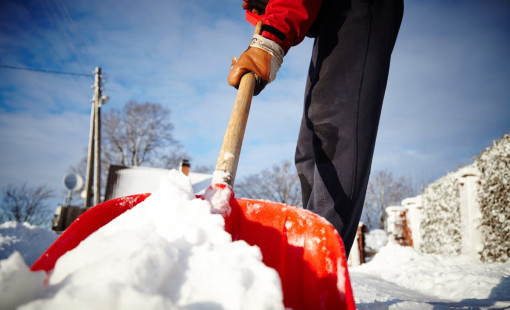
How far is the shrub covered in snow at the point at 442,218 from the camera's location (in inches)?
218

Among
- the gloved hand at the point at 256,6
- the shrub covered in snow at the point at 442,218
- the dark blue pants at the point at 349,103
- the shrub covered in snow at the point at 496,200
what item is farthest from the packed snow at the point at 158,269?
the shrub covered in snow at the point at 442,218

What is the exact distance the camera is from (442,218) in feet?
19.9

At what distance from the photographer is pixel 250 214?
39.9 inches

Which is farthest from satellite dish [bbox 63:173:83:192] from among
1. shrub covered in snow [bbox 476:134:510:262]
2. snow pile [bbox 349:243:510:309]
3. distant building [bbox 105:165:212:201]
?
shrub covered in snow [bbox 476:134:510:262]

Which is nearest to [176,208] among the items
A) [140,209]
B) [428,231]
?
[140,209]

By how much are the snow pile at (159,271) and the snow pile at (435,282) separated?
127cm

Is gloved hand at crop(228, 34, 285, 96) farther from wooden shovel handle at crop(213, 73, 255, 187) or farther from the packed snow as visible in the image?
the packed snow

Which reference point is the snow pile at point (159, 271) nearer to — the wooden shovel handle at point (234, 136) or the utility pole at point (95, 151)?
the wooden shovel handle at point (234, 136)

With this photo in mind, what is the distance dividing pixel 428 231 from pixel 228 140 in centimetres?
742

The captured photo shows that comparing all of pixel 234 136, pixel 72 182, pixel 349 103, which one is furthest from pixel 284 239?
pixel 72 182

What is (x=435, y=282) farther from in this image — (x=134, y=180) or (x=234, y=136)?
(x=134, y=180)

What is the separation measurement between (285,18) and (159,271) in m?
1.32

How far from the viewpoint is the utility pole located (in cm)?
1342

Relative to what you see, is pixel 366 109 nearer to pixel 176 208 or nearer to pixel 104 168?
pixel 176 208
